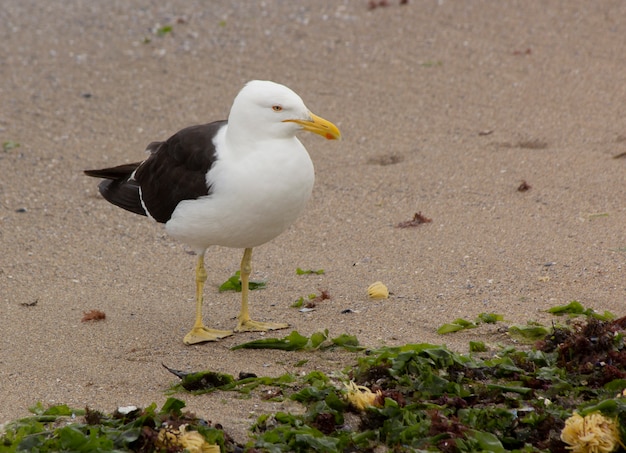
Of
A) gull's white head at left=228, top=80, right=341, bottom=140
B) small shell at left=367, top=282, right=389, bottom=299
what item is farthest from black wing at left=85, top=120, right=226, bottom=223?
small shell at left=367, top=282, right=389, bottom=299

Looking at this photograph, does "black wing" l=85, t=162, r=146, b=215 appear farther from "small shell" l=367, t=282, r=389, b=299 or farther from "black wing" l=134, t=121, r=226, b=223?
"small shell" l=367, t=282, r=389, b=299

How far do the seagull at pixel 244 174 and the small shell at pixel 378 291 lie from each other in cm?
66

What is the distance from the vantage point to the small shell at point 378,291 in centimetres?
646

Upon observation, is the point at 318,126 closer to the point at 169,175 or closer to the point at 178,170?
the point at 178,170

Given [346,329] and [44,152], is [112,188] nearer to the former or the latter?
[346,329]

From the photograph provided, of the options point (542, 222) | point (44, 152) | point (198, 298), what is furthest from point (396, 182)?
point (44, 152)

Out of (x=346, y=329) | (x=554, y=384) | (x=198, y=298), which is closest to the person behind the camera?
(x=554, y=384)

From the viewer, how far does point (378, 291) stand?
255 inches

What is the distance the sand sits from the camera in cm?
600

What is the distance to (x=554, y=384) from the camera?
4.70 meters

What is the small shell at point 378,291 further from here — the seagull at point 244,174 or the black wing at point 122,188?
the black wing at point 122,188

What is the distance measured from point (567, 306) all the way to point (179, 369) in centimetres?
231

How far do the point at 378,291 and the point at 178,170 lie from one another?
1.54m

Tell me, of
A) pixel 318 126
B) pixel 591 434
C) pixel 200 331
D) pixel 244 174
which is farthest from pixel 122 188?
pixel 591 434
